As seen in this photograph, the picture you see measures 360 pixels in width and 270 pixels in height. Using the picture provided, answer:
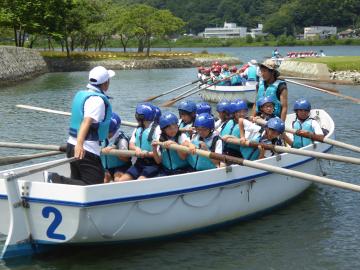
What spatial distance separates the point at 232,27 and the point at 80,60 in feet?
478

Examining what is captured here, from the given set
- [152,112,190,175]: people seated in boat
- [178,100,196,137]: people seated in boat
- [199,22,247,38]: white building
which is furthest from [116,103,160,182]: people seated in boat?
[199,22,247,38]: white building

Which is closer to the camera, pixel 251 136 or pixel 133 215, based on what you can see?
pixel 133 215

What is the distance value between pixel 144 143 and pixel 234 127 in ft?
5.54

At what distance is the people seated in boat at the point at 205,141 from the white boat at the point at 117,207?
398mm

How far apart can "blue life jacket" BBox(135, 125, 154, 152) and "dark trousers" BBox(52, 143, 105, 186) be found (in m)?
1.20

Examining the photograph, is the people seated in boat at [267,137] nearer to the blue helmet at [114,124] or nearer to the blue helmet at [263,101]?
the blue helmet at [263,101]

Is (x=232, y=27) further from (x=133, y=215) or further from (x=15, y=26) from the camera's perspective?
(x=133, y=215)

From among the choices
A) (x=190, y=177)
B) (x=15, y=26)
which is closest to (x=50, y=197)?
(x=190, y=177)

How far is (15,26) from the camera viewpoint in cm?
5403

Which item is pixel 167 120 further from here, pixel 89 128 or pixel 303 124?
pixel 303 124

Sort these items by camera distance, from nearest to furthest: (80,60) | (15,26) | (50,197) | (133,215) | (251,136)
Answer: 1. (50,197)
2. (133,215)
3. (251,136)
4. (15,26)
5. (80,60)

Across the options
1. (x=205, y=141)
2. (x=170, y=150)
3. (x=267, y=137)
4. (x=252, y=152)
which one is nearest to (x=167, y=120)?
(x=170, y=150)

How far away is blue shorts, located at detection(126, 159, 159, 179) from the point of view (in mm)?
9139

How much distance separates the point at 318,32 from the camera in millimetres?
157750
